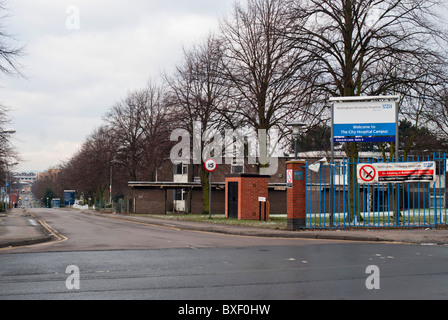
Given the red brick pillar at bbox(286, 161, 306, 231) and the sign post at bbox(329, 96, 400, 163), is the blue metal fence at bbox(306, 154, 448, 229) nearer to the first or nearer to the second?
the red brick pillar at bbox(286, 161, 306, 231)

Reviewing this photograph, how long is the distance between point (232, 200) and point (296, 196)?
43.4ft

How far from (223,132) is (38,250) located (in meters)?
22.4

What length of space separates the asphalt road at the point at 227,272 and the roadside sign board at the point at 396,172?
555cm

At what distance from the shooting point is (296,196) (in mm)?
18891

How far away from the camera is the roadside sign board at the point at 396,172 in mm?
18297

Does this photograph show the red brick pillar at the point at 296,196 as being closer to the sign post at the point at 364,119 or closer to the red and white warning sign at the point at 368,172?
the sign post at the point at 364,119

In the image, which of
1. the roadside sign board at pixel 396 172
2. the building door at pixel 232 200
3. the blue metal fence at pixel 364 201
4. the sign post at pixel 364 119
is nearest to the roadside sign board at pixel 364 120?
the sign post at pixel 364 119

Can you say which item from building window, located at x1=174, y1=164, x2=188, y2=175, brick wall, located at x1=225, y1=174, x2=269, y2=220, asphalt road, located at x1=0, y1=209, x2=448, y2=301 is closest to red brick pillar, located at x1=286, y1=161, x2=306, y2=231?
asphalt road, located at x1=0, y1=209, x2=448, y2=301

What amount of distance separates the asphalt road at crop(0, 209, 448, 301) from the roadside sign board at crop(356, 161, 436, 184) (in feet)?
18.2

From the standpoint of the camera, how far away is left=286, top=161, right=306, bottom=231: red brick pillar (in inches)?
742

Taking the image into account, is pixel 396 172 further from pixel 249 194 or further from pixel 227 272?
pixel 249 194

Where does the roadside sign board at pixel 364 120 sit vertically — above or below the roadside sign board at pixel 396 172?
above

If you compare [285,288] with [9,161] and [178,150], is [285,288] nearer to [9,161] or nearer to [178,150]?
[178,150]
